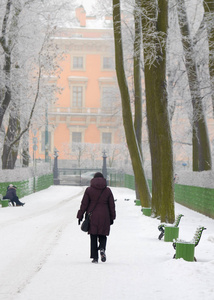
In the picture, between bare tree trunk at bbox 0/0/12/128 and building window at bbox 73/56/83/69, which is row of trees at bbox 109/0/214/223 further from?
building window at bbox 73/56/83/69

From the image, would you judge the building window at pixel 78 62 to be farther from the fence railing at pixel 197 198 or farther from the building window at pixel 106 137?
the fence railing at pixel 197 198

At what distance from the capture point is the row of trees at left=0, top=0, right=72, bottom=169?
83.3 feet

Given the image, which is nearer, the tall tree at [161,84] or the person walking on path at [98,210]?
the person walking on path at [98,210]

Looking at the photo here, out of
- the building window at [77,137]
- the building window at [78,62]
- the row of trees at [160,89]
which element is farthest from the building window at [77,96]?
the row of trees at [160,89]

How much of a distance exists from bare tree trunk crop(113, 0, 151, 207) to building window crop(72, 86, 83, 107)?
58161 mm

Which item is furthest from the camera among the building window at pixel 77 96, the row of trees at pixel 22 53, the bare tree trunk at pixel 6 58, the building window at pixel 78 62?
the building window at pixel 77 96

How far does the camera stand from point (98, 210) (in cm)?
1014

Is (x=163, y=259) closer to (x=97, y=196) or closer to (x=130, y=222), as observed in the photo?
(x=97, y=196)

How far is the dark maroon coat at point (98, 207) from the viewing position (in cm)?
1006

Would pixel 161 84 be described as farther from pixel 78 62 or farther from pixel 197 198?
pixel 78 62

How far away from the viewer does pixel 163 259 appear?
34.8 feet

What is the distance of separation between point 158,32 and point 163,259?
25.6ft

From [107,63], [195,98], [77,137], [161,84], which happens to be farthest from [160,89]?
[107,63]

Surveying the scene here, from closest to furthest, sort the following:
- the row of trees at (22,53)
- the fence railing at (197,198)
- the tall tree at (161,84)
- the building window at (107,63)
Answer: the tall tree at (161,84) < the fence railing at (197,198) < the row of trees at (22,53) < the building window at (107,63)
